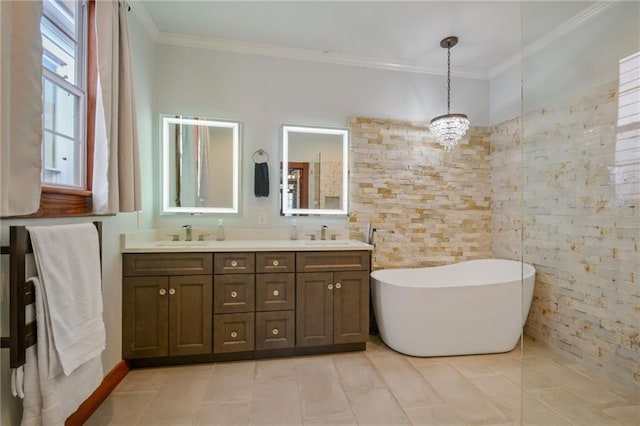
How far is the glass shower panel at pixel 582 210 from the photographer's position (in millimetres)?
1750

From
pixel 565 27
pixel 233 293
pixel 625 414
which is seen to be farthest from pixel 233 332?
pixel 565 27

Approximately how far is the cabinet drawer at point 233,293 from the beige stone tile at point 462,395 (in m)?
1.41

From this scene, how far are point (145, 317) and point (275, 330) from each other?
94cm

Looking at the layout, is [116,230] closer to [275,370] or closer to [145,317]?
[145,317]

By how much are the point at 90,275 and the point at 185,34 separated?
7.21ft

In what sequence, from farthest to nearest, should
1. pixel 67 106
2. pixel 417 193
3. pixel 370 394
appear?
pixel 417 193
pixel 370 394
pixel 67 106

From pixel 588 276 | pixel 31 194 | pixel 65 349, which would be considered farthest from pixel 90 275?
pixel 588 276

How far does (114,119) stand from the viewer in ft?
5.15

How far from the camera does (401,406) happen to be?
1612 millimetres

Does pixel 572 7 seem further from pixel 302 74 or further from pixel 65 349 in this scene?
pixel 65 349

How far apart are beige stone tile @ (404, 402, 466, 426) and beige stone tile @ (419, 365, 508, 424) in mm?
45

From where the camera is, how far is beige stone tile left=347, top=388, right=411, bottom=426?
150 centimetres

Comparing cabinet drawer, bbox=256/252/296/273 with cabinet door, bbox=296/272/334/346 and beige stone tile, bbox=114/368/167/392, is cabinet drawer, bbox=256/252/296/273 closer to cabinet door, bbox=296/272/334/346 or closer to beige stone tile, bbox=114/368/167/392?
cabinet door, bbox=296/272/334/346

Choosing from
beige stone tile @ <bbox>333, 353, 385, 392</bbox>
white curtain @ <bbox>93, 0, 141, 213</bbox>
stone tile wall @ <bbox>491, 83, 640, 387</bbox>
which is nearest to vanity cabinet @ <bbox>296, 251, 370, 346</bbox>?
beige stone tile @ <bbox>333, 353, 385, 392</bbox>
